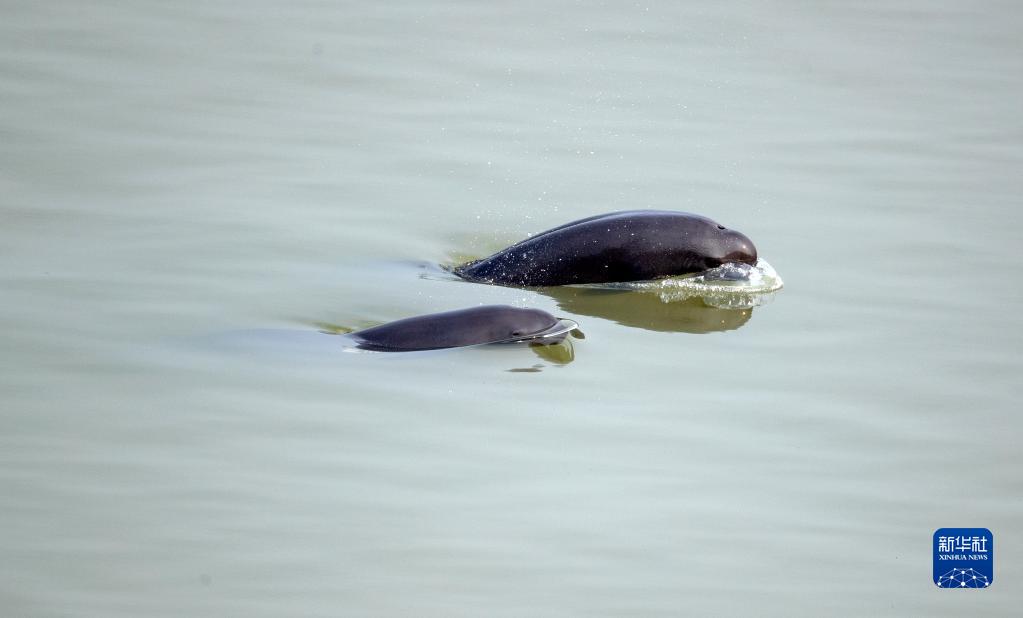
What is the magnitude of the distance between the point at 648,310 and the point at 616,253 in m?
0.51

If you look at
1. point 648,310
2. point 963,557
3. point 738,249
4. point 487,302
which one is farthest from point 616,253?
point 963,557

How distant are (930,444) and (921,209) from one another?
448 cm

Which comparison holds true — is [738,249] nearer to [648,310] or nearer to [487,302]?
[648,310]

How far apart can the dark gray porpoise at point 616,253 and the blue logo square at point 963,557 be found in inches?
137

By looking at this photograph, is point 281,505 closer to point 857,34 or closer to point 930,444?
point 930,444

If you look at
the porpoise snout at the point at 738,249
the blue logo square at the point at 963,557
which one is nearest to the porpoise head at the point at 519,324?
the porpoise snout at the point at 738,249

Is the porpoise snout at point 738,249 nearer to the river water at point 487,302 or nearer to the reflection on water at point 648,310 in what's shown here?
the river water at point 487,302

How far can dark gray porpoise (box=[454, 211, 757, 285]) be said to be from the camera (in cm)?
954

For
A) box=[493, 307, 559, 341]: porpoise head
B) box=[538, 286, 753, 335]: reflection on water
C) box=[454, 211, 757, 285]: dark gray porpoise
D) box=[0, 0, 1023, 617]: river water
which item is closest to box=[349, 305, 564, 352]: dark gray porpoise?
box=[493, 307, 559, 341]: porpoise head

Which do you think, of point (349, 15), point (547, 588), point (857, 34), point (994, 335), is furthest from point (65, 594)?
point (857, 34)

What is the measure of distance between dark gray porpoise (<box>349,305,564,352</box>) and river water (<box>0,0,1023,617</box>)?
0.11 metres

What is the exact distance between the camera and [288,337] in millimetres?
8039

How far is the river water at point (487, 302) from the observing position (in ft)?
19.2

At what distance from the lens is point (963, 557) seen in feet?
20.5
